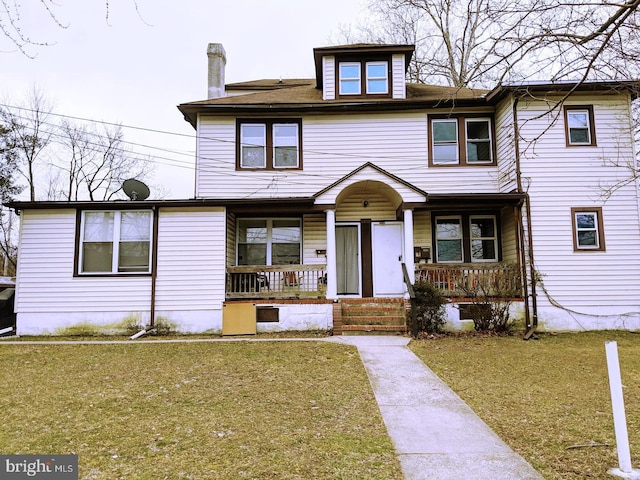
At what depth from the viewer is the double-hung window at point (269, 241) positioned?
39.8 ft

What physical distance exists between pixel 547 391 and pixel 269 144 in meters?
9.64

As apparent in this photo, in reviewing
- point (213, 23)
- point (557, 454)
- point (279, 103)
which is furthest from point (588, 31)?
point (279, 103)

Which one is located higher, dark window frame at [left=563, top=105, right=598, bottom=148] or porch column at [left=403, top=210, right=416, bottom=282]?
dark window frame at [left=563, top=105, right=598, bottom=148]

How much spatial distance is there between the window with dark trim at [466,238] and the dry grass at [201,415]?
5.71 metres

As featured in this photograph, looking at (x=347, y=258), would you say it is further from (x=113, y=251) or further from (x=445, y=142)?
(x=113, y=251)

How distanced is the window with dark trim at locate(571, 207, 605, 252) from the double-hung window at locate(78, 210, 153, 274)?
11236 millimetres

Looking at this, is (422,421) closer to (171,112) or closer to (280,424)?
(280,424)

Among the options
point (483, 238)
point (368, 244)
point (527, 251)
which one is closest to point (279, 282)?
point (368, 244)

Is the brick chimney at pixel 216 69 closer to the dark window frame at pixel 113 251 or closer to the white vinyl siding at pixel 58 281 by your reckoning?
the dark window frame at pixel 113 251

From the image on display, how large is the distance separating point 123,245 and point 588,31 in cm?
1079

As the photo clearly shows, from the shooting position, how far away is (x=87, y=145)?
25.7m

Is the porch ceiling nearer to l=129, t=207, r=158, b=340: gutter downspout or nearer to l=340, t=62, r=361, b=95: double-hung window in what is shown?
l=340, t=62, r=361, b=95: double-hung window

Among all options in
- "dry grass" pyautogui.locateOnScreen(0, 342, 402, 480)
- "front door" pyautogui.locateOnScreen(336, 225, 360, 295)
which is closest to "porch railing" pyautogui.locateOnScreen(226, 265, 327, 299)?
"front door" pyautogui.locateOnScreen(336, 225, 360, 295)

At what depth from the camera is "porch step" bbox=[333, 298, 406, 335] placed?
991cm
